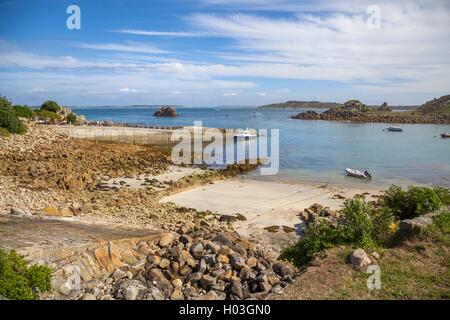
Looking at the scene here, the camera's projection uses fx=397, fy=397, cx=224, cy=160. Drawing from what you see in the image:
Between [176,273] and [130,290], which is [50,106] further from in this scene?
[130,290]

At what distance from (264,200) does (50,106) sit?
168 feet

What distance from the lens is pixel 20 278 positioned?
25.6 ft

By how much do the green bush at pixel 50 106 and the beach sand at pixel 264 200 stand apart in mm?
44834

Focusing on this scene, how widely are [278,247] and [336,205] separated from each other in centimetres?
746

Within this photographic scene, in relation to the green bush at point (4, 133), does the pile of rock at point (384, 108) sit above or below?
above

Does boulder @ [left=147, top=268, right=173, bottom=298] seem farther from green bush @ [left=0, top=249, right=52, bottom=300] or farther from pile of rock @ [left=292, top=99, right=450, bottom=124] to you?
pile of rock @ [left=292, top=99, right=450, bottom=124]

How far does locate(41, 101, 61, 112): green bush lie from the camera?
203ft

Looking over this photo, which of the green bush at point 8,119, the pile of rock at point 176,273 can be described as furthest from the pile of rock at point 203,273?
the green bush at point 8,119

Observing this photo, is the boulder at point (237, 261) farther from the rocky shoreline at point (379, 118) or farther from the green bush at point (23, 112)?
the rocky shoreline at point (379, 118)

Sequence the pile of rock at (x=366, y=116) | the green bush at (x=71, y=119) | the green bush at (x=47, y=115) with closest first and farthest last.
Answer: the green bush at (x=47, y=115)
the green bush at (x=71, y=119)
the pile of rock at (x=366, y=116)

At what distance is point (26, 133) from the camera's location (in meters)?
37.4

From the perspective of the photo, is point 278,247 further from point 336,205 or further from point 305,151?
point 305,151

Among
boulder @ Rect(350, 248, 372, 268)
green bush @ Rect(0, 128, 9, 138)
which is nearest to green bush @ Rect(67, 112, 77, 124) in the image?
green bush @ Rect(0, 128, 9, 138)

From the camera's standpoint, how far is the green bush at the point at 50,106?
6191 centimetres
